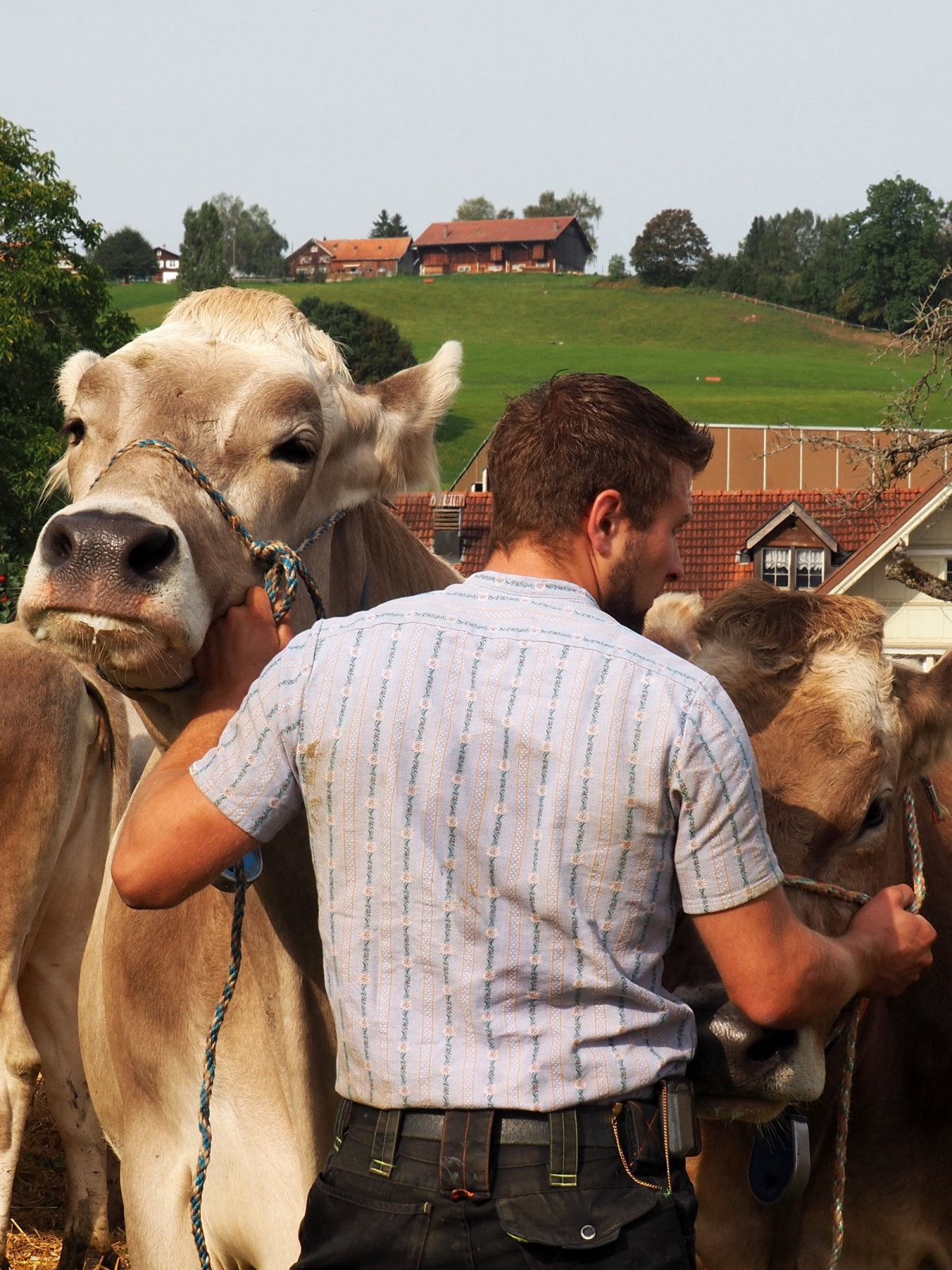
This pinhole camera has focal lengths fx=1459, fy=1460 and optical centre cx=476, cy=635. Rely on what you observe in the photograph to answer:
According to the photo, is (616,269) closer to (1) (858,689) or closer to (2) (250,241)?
(2) (250,241)

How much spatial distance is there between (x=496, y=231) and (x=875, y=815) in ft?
439

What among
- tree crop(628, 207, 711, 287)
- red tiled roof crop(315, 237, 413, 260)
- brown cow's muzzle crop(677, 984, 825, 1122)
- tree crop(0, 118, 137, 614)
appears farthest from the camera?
red tiled roof crop(315, 237, 413, 260)

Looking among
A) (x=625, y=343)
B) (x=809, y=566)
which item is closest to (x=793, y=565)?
(x=809, y=566)

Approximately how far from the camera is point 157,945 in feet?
10.9

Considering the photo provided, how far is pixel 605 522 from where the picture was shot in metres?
2.36

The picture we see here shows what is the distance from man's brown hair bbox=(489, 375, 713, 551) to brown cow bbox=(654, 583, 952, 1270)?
2.78 feet

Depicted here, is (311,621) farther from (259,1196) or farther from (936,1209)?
(936,1209)

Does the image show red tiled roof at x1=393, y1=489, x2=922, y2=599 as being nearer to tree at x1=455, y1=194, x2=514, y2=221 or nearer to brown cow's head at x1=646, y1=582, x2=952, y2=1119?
brown cow's head at x1=646, y1=582, x2=952, y2=1119

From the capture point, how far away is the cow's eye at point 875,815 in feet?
10.1

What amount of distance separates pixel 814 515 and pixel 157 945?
28417mm

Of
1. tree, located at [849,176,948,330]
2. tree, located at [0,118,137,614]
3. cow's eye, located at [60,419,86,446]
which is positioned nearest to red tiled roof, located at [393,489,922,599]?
tree, located at [0,118,137,614]

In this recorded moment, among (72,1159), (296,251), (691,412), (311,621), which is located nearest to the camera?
(311,621)

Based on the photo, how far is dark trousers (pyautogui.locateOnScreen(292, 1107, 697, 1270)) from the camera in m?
2.12

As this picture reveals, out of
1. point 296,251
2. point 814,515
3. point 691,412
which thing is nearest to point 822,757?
point 814,515
